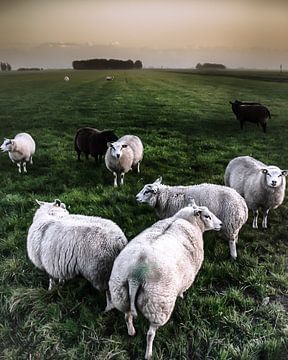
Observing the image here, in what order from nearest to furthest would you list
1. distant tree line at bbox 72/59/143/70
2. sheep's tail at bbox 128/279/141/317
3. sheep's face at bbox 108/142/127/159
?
sheep's tail at bbox 128/279/141/317, distant tree line at bbox 72/59/143/70, sheep's face at bbox 108/142/127/159

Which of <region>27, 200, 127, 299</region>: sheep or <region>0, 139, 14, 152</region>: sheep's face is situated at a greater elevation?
<region>0, 139, 14, 152</region>: sheep's face

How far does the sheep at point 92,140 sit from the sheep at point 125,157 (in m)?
0.18

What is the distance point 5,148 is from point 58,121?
523 mm

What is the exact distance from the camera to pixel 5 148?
2891 mm

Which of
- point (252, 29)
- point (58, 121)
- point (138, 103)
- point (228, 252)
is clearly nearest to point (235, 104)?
point (252, 29)

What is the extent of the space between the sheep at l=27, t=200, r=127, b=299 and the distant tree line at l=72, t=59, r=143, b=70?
4.20ft

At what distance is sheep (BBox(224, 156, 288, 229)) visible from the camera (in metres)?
2.35

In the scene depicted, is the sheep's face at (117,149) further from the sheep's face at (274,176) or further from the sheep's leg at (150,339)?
the sheep's leg at (150,339)

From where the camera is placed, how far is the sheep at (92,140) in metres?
3.09

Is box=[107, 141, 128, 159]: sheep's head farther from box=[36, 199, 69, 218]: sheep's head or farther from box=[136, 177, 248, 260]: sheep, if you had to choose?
box=[36, 199, 69, 218]: sheep's head

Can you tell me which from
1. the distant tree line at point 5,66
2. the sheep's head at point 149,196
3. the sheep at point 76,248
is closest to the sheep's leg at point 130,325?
the sheep at point 76,248

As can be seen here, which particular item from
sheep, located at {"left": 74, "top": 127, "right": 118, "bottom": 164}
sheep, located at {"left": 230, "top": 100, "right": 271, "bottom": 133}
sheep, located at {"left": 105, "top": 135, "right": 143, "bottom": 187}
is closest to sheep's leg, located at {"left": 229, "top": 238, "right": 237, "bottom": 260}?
sheep, located at {"left": 230, "top": 100, "right": 271, "bottom": 133}

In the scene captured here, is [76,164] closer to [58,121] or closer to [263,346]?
[58,121]

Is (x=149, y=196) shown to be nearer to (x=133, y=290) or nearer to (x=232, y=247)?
(x=232, y=247)
